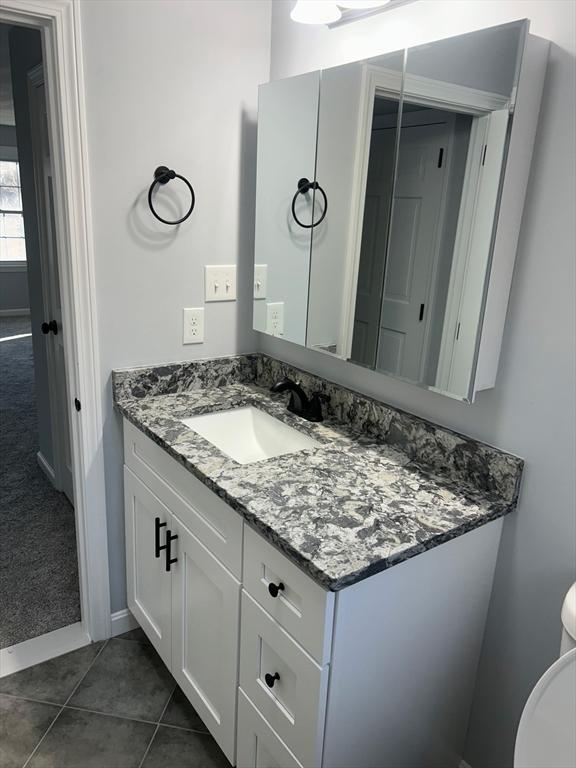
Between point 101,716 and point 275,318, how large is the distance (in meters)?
1.34

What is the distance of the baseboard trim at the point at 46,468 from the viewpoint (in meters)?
3.13

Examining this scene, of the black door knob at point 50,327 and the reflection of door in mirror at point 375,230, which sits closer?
the reflection of door in mirror at point 375,230

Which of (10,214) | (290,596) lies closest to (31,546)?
(290,596)

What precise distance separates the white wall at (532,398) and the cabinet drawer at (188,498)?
1.90ft

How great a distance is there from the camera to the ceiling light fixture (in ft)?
5.05

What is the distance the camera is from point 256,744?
139cm

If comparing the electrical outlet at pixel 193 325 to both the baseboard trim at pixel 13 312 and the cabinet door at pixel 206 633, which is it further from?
the baseboard trim at pixel 13 312

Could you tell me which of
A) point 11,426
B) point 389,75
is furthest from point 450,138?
point 11,426

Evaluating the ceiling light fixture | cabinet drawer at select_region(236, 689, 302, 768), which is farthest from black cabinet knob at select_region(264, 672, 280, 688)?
the ceiling light fixture

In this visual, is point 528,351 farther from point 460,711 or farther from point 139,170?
point 139,170

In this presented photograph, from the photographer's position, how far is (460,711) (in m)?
1.51

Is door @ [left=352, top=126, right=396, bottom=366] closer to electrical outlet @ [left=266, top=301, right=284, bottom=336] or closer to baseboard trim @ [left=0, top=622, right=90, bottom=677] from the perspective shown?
electrical outlet @ [left=266, top=301, right=284, bottom=336]

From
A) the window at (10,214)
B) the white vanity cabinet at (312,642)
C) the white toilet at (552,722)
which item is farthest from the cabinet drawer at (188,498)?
the window at (10,214)

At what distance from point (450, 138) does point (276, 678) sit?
1.24 m
